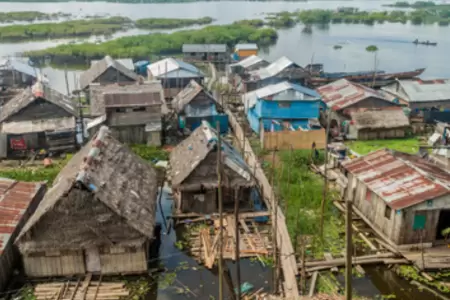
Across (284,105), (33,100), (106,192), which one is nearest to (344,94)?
(284,105)

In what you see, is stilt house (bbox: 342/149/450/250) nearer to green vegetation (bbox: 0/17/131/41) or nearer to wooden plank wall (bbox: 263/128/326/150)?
wooden plank wall (bbox: 263/128/326/150)

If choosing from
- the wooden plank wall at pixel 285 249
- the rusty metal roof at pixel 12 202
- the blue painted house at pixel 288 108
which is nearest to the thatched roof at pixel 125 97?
the blue painted house at pixel 288 108

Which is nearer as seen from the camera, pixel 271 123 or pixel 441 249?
pixel 441 249

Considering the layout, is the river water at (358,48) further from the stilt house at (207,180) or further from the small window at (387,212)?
the small window at (387,212)

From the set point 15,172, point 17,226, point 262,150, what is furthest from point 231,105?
point 17,226

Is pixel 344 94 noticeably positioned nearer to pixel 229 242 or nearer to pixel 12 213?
pixel 229 242

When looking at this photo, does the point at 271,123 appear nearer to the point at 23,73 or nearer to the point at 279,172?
the point at 279,172
